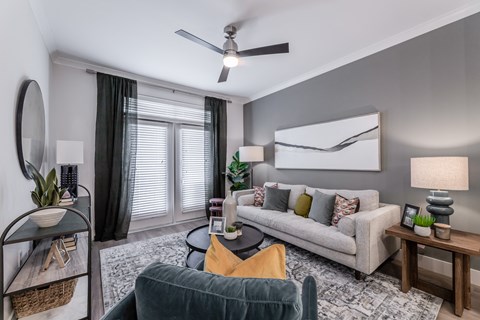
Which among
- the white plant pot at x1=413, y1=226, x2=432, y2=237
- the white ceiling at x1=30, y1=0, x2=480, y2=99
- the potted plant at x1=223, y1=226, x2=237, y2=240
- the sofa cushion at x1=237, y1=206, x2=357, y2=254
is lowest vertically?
the sofa cushion at x1=237, y1=206, x2=357, y2=254

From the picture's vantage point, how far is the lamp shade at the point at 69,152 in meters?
2.65

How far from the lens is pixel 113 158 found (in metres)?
3.44

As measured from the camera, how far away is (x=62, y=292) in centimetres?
176

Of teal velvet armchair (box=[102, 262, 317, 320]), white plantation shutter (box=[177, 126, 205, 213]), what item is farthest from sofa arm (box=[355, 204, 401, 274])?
white plantation shutter (box=[177, 126, 205, 213])

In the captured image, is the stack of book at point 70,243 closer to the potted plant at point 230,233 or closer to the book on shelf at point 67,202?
the book on shelf at point 67,202

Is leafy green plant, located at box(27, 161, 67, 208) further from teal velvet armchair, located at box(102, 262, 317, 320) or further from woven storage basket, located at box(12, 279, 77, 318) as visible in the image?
teal velvet armchair, located at box(102, 262, 317, 320)

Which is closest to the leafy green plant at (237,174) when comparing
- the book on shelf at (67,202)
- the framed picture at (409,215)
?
the book on shelf at (67,202)

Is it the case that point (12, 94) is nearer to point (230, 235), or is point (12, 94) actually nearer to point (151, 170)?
point (230, 235)

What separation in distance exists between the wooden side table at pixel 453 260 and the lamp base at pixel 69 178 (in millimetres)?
3806

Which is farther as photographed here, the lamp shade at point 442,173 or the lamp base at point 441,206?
the lamp base at point 441,206

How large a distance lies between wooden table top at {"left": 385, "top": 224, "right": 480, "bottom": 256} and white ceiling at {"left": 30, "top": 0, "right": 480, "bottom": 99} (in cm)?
220

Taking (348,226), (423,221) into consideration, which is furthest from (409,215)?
(348,226)

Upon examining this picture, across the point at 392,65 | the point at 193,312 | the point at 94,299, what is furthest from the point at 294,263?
the point at 392,65

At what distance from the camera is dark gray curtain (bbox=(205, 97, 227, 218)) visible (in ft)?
14.9
